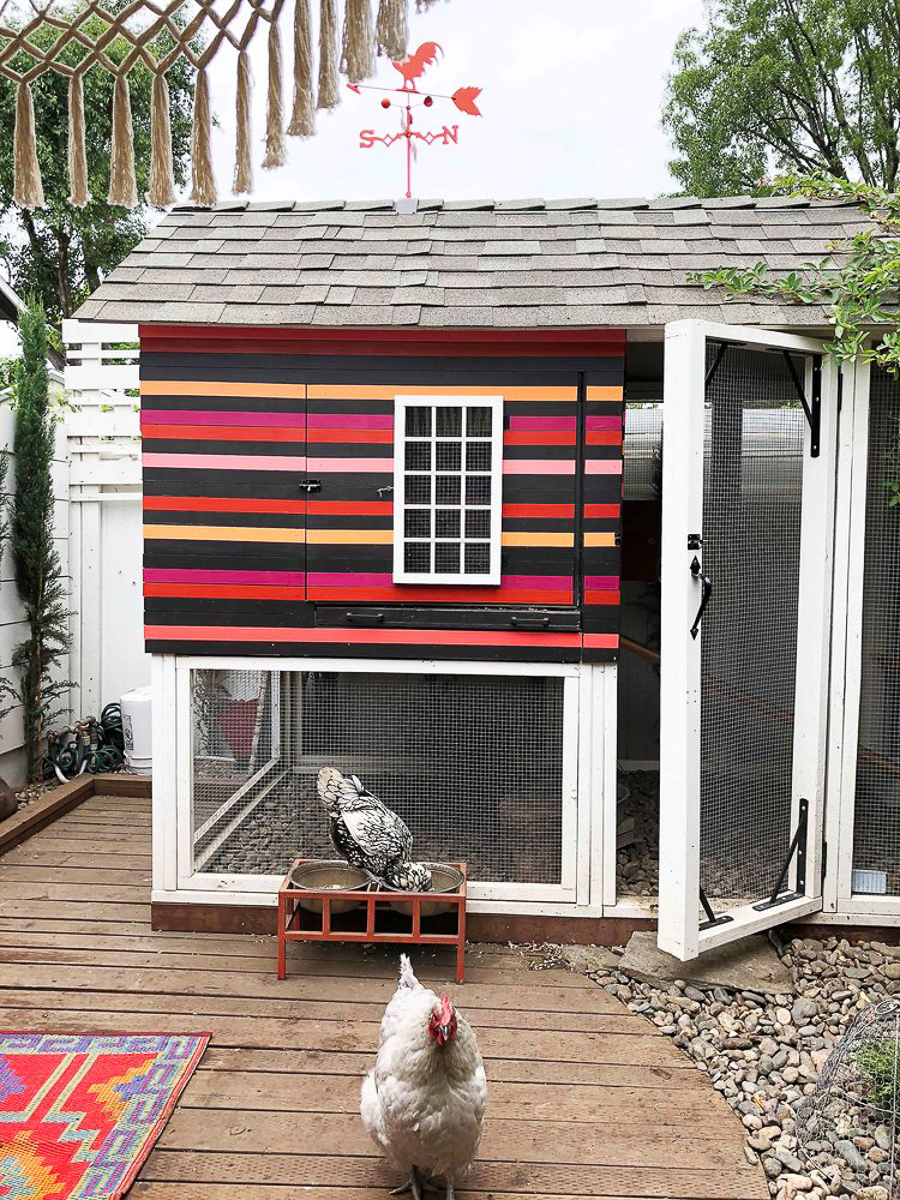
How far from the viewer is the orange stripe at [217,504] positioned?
12.6 feet

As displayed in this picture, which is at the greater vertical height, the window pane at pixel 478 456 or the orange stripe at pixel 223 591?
the window pane at pixel 478 456

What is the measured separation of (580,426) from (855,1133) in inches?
96.3

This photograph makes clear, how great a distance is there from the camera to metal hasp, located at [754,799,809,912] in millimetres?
3775

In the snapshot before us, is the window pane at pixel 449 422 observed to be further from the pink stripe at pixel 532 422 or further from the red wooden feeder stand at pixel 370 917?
the red wooden feeder stand at pixel 370 917

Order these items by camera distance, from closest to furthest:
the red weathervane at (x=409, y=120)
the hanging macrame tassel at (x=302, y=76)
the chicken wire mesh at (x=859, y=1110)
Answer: the hanging macrame tassel at (x=302, y=76), the chicken wire mesh at (x=859, y=1110), the red weathervane at (x=409, y=120)

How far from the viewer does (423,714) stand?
3.86m

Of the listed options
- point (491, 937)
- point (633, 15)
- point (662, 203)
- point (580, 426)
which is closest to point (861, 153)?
point (633, 15)

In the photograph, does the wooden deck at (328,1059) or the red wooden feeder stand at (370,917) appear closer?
the wooden deck at (328,1059)

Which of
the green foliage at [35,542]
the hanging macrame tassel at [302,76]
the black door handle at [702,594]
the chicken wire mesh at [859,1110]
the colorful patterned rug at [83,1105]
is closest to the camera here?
the hanging macrame tassel at [302,76]

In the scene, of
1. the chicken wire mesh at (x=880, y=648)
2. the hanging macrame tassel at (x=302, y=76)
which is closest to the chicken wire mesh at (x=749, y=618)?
the chicken wire mesh at (x=880, y=648)

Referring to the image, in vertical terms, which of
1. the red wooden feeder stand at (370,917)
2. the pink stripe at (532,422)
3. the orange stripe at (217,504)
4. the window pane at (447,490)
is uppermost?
the pink stripe at (532,422)

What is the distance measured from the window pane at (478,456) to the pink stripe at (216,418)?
660mm

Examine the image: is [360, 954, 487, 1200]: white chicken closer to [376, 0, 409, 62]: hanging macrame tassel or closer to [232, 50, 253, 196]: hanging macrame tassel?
[232, 50, 253, 196]: hanging macrame tassel

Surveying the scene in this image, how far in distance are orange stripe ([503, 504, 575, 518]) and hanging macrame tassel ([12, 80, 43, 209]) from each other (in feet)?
7.27
